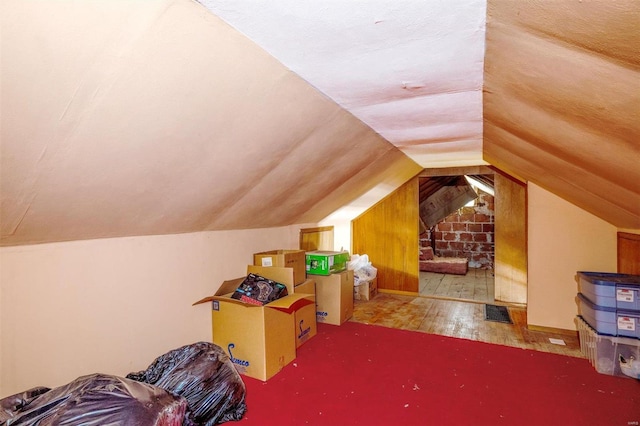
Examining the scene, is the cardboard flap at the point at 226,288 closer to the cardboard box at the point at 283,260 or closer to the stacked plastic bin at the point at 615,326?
the cardboard box at the point at 283,260

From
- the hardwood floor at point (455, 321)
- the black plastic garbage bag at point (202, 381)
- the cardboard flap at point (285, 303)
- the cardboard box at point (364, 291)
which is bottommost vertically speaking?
the hardwood floor at point (455, 321)

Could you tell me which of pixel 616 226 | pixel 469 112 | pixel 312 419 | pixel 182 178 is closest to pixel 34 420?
pixel 182 178

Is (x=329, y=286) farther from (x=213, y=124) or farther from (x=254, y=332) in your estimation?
(x=213, y=124)

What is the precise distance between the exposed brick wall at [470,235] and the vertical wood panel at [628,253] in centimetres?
468

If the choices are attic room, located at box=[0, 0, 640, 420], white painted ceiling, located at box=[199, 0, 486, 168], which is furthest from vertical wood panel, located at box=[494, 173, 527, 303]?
white painted ceiling, located at box=[199, 0, 486, 168]

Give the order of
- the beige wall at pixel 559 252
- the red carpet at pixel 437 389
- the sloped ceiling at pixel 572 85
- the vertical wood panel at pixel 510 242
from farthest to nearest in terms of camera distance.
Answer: the vertical wood panel at pixel 510 242 → the beige wall at pixel 559 252 → the red carpet at pixel 437 389 → the sloped ceiling at pixel 572 85

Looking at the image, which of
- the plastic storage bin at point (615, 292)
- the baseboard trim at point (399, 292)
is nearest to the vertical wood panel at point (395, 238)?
the baseboard trim at point (399, 292)

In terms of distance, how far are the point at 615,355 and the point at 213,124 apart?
129 inches

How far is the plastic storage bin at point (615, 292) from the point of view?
8.14 ft

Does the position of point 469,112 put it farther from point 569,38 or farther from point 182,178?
point 182,178

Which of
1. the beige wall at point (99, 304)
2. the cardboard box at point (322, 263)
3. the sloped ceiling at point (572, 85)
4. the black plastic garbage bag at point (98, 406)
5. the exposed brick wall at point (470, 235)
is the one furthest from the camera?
the exposed brick wall at point (470, 235)

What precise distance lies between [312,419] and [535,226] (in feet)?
10.0

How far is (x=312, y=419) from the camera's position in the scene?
196 cm

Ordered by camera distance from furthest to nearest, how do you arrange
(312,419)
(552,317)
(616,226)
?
(552,317) → (616,226) → (312,419)
